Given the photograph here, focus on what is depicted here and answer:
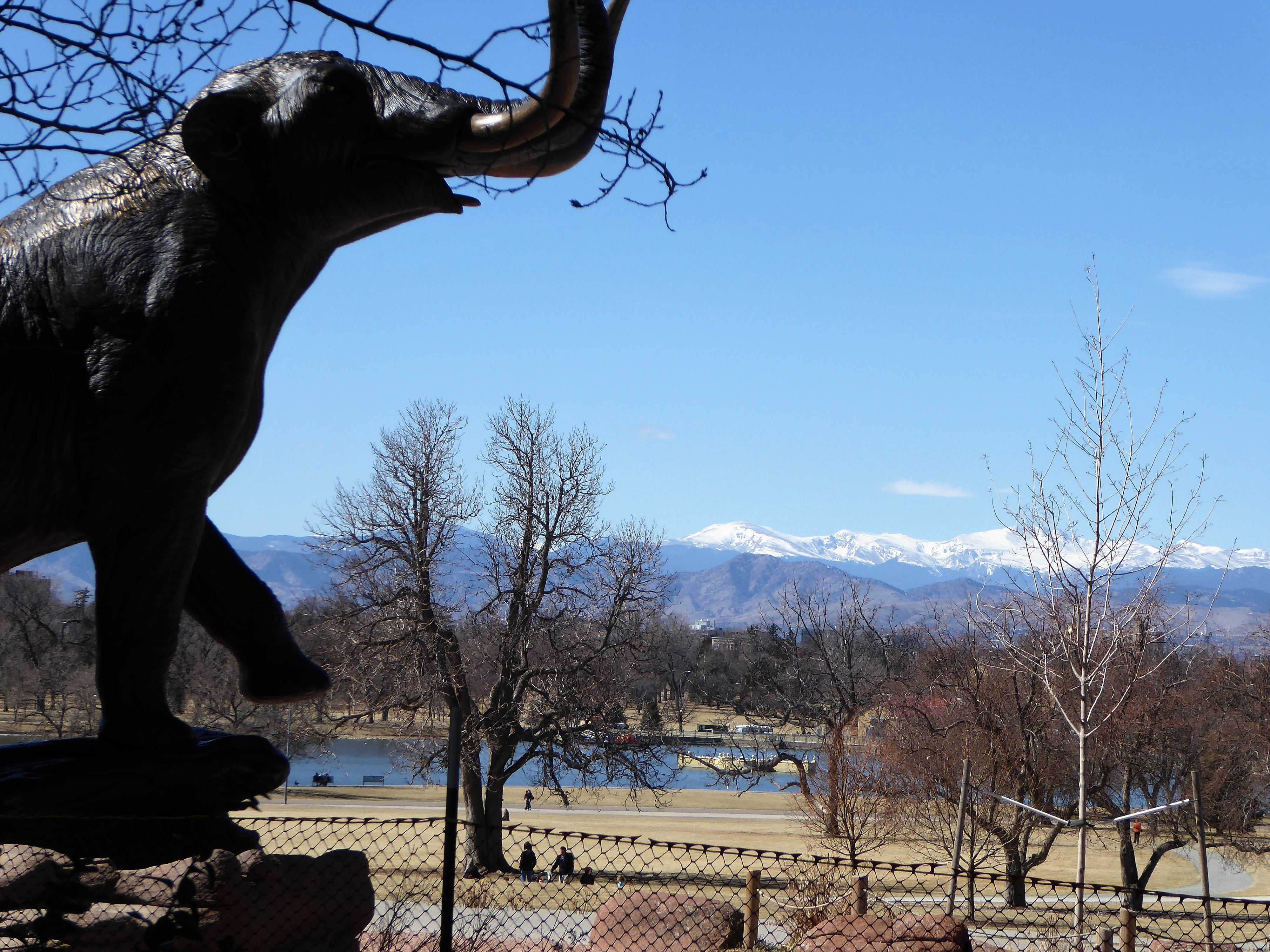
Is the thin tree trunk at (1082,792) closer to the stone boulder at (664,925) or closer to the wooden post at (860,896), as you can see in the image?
the wooden post at (860,896)

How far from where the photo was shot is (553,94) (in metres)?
4.27

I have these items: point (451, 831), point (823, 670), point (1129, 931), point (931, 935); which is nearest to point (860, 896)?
point (931, 935)

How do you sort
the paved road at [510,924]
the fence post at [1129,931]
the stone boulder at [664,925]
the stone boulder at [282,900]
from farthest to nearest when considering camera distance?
the paved road at [510,924] → the stone boulder at [664,925] → the fence post at [1129,931] → the stone boulder at [282,900]

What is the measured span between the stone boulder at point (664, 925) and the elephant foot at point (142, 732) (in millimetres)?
3755

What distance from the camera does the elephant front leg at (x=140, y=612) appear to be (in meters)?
4.64

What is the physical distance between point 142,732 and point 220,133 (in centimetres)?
232

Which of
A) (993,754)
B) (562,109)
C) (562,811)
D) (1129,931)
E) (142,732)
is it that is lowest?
(562,811)

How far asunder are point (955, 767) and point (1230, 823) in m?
12.2

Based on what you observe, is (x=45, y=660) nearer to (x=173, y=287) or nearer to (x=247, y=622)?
(x=247, y=622)

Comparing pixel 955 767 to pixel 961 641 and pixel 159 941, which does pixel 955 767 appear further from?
pixel 159 941

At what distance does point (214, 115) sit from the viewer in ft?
15.4

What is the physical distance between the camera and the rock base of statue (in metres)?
4.66

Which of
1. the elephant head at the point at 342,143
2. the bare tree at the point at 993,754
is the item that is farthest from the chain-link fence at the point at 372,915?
the bare tree at the point at 993,754

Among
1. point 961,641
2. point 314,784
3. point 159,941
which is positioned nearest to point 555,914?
point 159,941
